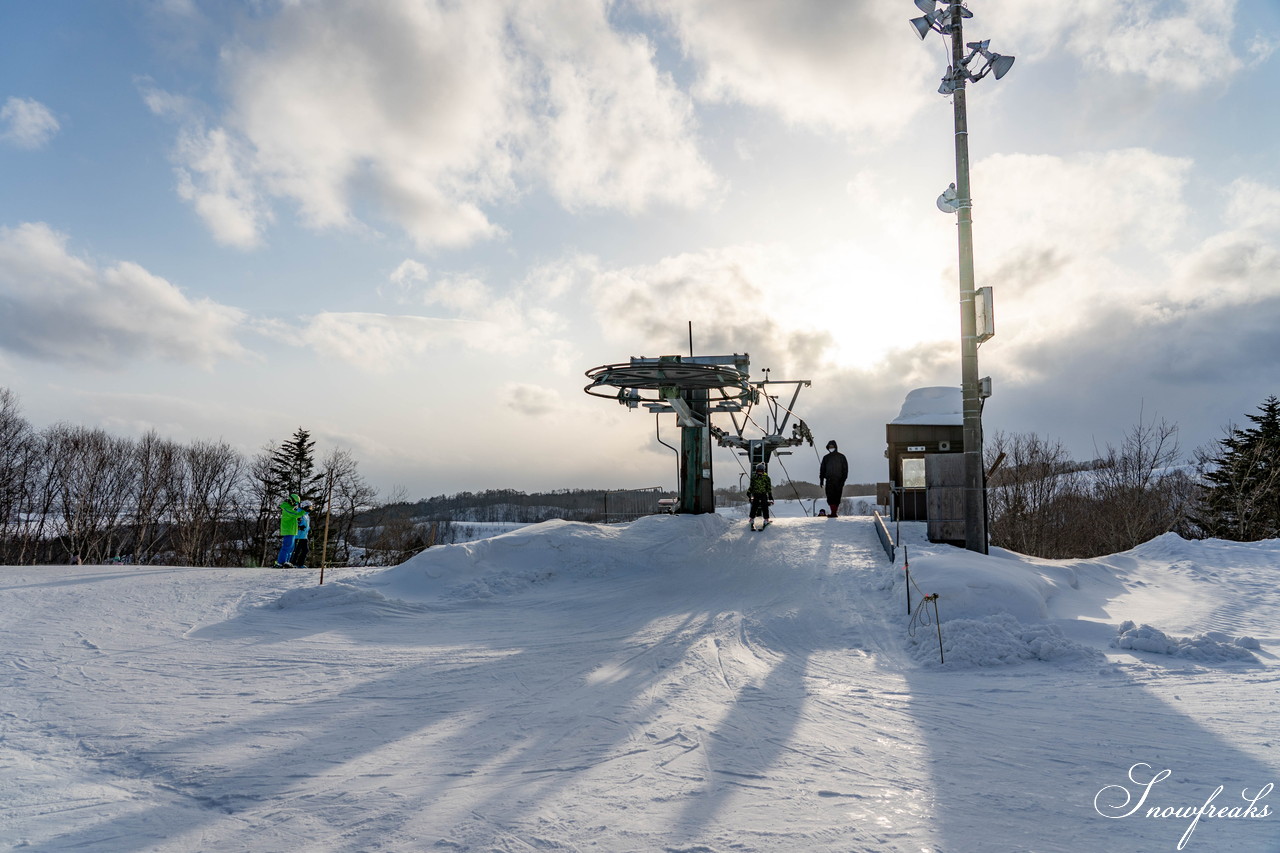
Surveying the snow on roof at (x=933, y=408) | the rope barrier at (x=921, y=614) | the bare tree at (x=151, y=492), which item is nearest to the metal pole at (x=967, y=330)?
the rope barrier at (x=921, y=614)

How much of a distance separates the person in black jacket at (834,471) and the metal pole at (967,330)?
221 inches

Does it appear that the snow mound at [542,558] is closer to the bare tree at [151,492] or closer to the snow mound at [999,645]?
the snow mound at [999,645]

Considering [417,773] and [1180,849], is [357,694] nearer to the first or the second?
[417,773]

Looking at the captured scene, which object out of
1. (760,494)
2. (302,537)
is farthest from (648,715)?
(302,537)

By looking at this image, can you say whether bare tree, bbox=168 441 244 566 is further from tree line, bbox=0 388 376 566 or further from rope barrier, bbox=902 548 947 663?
rope barrier, bbox=902 548 947 663

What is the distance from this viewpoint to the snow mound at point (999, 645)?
25.5ft

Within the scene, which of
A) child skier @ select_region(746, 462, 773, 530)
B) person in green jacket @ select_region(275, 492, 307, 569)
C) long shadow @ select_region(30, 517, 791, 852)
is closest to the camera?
long shadow @ select_region(30, 517, 791, 852)

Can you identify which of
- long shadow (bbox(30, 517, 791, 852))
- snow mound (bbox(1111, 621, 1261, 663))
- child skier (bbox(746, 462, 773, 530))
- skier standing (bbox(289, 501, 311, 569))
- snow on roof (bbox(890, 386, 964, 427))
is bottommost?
long shadow (bbox(30, 517, 791, 852))

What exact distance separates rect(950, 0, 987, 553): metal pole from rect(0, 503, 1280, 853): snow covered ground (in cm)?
113

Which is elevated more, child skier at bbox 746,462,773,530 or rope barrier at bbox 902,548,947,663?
child skier at bbox 746,462,773,530

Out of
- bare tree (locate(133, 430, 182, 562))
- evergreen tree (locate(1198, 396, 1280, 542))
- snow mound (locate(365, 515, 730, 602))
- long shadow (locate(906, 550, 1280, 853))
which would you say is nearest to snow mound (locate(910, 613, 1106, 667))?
long shadow (locate(906, 550, 1280, 853))

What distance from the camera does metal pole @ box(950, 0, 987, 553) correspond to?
12672 millimetres

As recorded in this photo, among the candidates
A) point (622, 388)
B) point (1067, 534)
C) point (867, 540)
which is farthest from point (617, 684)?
point (1067, 534)

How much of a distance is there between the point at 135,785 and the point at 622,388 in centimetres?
1431
